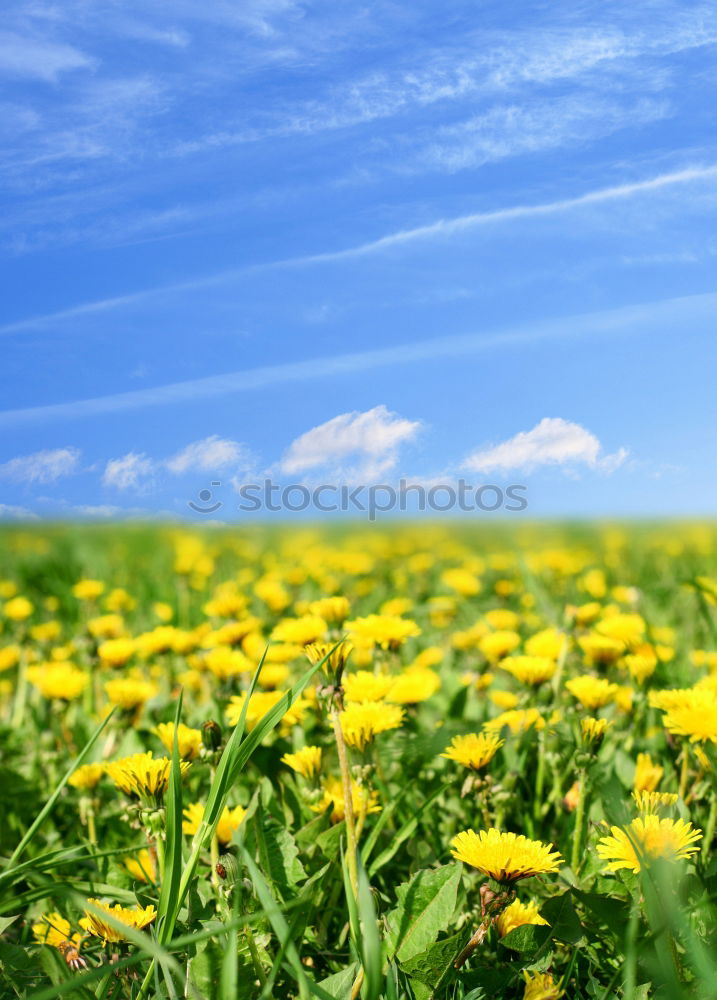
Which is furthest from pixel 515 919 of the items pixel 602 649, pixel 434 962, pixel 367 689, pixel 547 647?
pixel 602 649

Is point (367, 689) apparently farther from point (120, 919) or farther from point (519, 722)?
point (120, 919)

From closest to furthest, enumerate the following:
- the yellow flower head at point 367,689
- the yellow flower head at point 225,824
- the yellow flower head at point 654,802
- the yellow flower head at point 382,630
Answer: the yellow flower head at point 654,802 → the yellow flower head at point 225,824 → the yellow flower head at point 367,689 → the yellow flower head at point 382,630

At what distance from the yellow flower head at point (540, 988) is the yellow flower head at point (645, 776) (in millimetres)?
606

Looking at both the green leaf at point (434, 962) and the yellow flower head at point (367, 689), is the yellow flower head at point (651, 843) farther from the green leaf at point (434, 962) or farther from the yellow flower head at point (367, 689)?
the yellow flower head at point (367, 689)

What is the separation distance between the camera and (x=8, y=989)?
1391 mm

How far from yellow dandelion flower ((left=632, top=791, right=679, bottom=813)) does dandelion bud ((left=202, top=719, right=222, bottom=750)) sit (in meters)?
0.68

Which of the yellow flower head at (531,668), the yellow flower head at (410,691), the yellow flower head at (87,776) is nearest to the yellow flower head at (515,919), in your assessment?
the yellow flower head at (410,691)

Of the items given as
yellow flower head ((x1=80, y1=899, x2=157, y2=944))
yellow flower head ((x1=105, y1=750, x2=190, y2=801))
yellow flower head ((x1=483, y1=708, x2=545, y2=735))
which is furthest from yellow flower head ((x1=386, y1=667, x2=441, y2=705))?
yellow flower head ((x1=80, y1=899, x2=157, y2=944))

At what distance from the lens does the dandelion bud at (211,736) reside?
5.01 ft

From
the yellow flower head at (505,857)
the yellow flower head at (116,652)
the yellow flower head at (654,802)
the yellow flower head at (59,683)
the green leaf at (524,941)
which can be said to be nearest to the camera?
the yellow flower head at (505,857)

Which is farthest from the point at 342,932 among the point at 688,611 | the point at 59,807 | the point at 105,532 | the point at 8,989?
the point at 105,532

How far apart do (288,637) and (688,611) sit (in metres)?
2.72

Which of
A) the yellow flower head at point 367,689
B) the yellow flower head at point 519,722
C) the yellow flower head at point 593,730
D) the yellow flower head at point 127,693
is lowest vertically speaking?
the yellow flower head at point 519,722

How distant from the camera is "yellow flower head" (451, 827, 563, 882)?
3.94 ft
